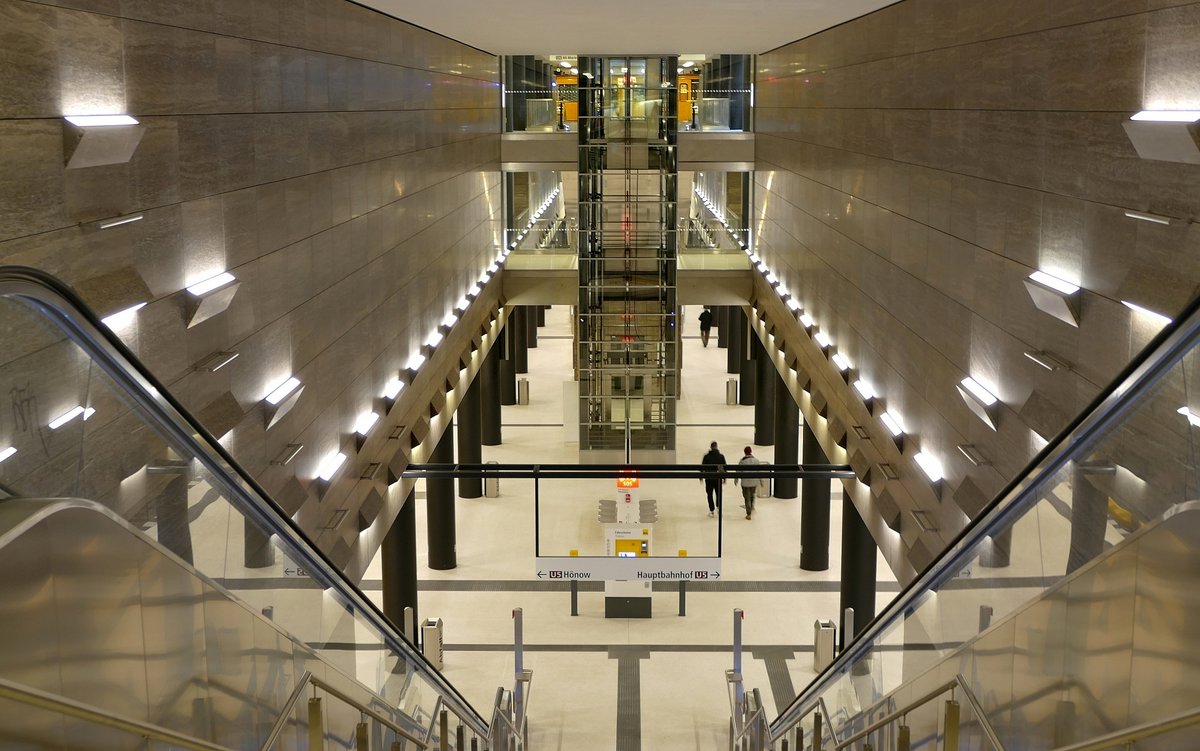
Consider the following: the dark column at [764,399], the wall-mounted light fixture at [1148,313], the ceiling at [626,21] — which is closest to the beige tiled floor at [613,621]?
the dark column at [764,399]

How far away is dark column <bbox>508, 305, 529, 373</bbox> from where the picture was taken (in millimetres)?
27031

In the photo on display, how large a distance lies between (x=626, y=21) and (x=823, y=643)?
22.8ft

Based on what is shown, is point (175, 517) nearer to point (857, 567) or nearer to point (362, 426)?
point (362, 426)

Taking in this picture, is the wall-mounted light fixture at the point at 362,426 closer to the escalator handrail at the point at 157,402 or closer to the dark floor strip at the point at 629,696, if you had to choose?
the escalator handrail at the point at 157,402

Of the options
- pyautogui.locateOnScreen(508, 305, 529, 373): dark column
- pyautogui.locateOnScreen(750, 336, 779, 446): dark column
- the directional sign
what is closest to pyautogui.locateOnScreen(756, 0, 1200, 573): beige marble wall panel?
the directional sign

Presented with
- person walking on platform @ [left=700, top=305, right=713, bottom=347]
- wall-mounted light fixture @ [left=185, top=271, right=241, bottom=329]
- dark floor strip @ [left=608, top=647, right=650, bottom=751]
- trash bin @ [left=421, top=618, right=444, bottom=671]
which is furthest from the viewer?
person walking on platform @ [left=700, top=305, right=713, bottom=347]

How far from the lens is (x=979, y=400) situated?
6.82 meters

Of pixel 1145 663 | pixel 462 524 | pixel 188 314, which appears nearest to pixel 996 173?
pixel 1145 663

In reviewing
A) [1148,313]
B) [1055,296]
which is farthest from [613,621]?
[1148,313]

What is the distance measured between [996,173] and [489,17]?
16.0ft

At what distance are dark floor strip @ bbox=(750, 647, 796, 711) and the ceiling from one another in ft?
22.5

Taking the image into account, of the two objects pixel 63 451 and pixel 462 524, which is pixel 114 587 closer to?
pixel 63 451

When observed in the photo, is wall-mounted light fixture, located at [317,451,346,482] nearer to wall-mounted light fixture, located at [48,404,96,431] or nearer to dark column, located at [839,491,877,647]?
wall-mounted light fixture, located at [48,404,96,431]

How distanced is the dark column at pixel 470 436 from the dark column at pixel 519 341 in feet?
26.8
